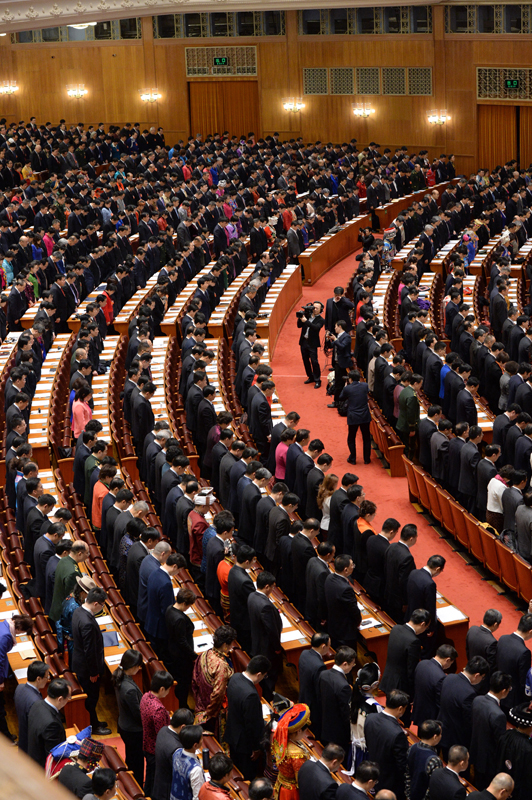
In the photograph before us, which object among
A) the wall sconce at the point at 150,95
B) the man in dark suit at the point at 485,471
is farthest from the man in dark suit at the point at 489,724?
the wall sconce at the point at 150,95

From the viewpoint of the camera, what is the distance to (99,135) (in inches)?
1117

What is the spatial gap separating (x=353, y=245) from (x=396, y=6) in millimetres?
9651

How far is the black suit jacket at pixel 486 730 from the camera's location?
19.7 ft

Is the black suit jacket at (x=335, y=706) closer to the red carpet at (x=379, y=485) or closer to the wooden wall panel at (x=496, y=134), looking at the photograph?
the red carpet at (x=379, y=485)

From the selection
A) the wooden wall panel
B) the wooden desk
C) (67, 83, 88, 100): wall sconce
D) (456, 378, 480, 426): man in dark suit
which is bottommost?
(456, 378, 480, 426): man in dark suit

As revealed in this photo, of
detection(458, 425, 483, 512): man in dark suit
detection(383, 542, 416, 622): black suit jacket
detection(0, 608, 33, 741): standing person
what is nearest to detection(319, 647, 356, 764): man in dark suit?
detection(383, 542, 416, 622): black suit jacket

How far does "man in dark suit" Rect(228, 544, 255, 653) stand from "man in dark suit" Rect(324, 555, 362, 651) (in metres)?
0.62

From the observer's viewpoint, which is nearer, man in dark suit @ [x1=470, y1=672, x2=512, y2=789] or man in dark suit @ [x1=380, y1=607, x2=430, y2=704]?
man in dark suit @ [x1=470, y1=672, x2=512, y2=789]

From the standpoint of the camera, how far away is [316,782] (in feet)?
17.3

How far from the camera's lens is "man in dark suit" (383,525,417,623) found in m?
7.81

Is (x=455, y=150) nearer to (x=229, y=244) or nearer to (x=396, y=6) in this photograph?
(x=396, y=6)

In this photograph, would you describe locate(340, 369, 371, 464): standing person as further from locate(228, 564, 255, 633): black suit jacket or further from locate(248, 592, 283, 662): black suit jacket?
locate(248, 592, 283, 662): black suit jacket

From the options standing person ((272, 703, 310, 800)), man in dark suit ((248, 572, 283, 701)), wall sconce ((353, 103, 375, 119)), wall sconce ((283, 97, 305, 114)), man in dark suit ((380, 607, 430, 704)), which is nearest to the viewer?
standing person ((272, 703, 310, 800))

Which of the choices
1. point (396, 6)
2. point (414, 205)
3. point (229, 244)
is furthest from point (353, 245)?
point (396, 6)
